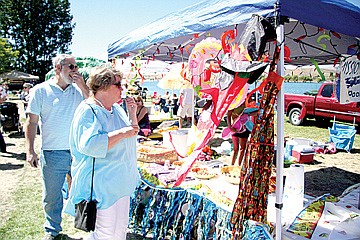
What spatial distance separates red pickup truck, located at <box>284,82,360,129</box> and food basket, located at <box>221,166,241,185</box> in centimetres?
715

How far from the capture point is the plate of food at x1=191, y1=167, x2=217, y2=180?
128 inches

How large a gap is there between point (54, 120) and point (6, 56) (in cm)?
3429

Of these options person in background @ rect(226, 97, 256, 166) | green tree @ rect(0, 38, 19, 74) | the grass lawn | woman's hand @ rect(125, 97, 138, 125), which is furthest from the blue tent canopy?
green tree @ rect(0, 38, 19, 74)

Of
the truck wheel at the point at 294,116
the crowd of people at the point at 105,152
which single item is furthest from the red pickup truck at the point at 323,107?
the crowd of people at the point at 105,152

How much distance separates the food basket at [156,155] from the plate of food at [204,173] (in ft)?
1.97

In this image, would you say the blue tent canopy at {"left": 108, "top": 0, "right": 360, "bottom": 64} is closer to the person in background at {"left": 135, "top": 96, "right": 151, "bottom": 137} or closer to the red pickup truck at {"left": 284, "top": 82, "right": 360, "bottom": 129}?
the person in background at {"left": 135, "top": 96, "right": 151, "bottom": 137}

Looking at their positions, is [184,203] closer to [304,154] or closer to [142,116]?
[142,116]

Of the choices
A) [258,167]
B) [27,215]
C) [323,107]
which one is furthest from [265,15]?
[323,107]

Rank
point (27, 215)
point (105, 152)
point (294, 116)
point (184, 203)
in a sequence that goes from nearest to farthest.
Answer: point (105, 152) < point (184, 203) < point (27, 215) < point (294, 116)

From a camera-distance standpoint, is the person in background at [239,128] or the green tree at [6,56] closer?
the person in background at [239,128]

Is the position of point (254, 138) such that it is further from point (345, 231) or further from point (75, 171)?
point (75, 171)

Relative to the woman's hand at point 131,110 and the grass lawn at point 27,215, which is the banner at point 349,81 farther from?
the grass lawn at point 27,215

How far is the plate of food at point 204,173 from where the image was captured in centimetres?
324

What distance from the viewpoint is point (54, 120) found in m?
2.94
